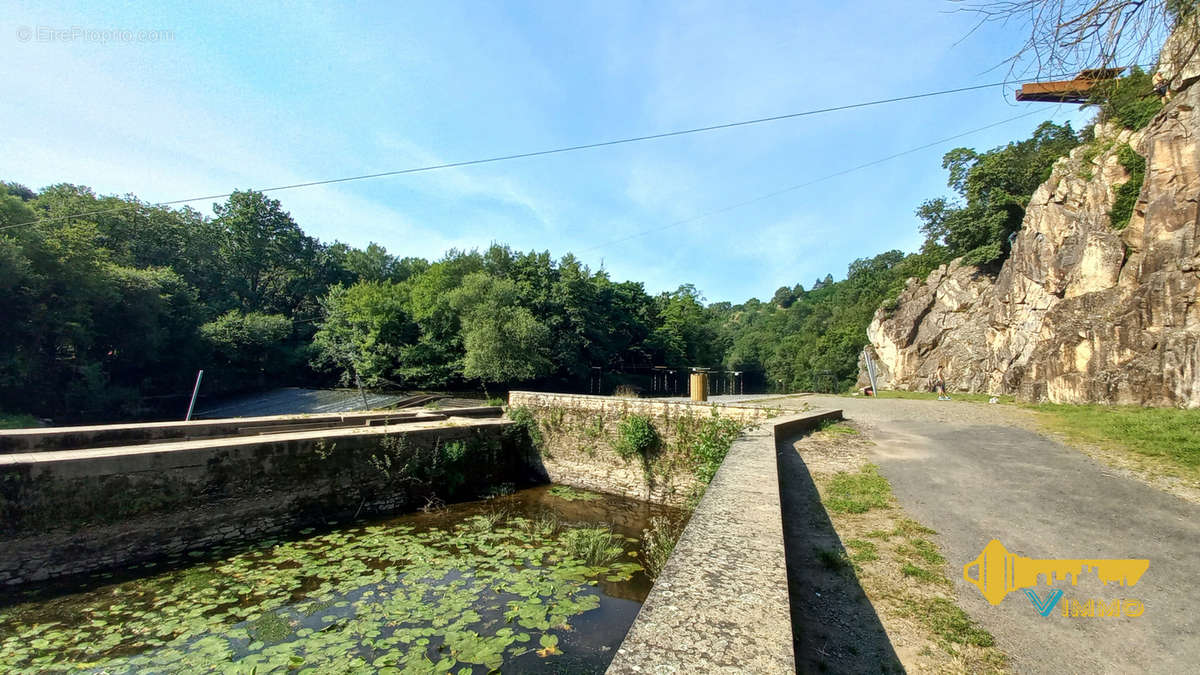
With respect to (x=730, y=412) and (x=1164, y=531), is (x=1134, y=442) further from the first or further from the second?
(x=730, y=412)

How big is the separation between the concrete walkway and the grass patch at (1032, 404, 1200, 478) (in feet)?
2.82

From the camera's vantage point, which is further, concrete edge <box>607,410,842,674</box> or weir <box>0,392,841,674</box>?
weir <box>0,392,841,674</box>

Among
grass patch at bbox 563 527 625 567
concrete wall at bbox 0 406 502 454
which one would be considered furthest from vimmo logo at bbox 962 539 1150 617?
concrete wall at bbox 0 406 502 454

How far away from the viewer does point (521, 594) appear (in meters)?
5.66

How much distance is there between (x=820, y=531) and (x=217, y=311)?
4161 cm

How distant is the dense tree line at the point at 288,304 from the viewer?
19.2 meters

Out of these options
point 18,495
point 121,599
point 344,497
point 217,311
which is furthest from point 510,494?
point 217,311

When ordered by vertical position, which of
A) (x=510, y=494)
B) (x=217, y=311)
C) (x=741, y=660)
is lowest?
(x=510, y=494)

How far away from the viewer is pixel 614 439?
11.0 meters

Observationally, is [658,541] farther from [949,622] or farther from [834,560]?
[949,622]

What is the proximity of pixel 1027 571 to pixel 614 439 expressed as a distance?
8.22 metres

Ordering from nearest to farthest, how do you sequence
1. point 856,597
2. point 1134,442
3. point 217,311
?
1. point 856,597
2. point 1134,442
3. point 217,311

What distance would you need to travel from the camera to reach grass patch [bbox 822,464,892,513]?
15.6 ft

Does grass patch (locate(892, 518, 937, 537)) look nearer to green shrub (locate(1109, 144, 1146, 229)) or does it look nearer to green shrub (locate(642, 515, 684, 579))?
green shrub (locate(642, 515, 684, 579))
